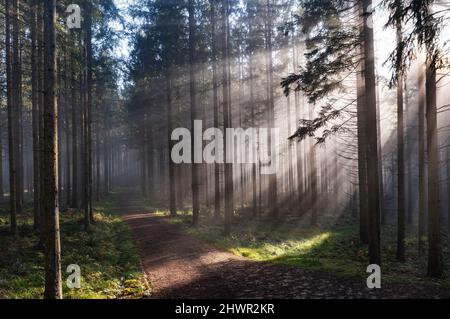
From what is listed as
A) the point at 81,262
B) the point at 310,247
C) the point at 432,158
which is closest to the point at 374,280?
the point at 432,158

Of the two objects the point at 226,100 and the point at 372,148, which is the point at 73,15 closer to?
the point at 226,100

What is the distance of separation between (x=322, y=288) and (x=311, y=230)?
13330 millimetres

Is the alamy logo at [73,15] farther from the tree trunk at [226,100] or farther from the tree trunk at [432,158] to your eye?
the tree trunk at [432,158]

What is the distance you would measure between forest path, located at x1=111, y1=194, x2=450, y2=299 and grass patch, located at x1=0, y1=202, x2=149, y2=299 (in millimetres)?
649

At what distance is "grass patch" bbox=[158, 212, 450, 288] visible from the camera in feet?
31.9

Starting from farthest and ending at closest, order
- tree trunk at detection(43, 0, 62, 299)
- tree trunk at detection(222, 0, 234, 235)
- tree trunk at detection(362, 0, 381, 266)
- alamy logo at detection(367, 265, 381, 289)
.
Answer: tree trunk at detection(222, 0, 234, 235)
tree trunk at detection(362, 0, 381, 266)
alamy logo at detection(367, 265, 381, 289)
tree trunk at detection(43, 0, 62, 299)

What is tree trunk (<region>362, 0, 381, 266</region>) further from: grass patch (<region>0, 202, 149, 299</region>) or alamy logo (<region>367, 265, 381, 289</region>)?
grass patch (<region>0, 202, 149, 299</region>)

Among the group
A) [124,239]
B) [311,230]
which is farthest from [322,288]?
[311,230]

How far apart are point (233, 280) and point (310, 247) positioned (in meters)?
8.07

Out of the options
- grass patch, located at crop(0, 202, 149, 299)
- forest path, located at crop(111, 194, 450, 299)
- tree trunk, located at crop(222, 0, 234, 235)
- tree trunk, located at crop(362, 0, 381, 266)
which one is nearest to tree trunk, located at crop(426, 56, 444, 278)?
tree trunk, located at crop(362, 0, 381, 266)

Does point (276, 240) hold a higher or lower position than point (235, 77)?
lower

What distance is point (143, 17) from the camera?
20.8m

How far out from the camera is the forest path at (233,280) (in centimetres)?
746

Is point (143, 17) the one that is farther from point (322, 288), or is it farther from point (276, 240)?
point (322, 288)
